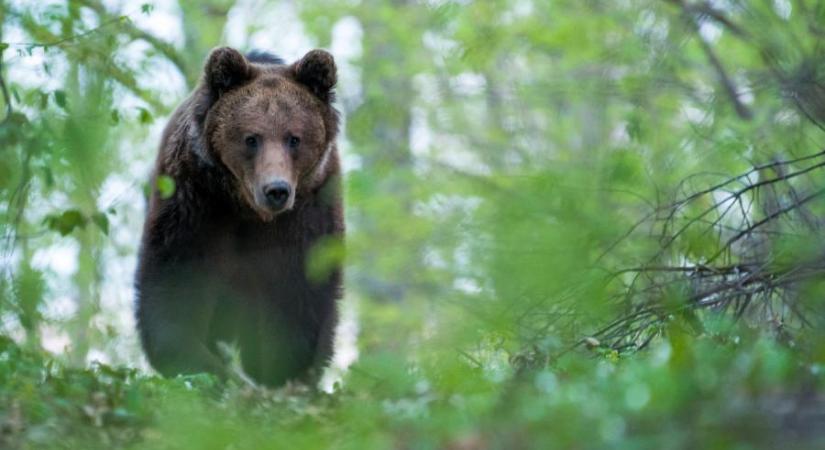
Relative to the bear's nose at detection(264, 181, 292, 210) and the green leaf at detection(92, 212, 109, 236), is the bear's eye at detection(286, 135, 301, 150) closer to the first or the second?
the bear's nose at detection(264, 181, 292, 210)

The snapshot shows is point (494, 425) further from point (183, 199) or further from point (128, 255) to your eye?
point (128, 255)

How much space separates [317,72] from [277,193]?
134 centimetres

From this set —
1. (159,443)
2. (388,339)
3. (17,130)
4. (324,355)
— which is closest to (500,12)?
(388,339)

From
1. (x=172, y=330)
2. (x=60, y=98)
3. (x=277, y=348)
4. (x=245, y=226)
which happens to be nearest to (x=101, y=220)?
(x=60, y=98)

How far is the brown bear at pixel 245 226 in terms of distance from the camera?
7.71 m

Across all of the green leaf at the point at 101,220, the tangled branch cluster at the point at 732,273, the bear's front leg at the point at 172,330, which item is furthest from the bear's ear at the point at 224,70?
the tangled branch cluster at the point at 732,273

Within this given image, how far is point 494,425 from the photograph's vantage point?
3.40 m

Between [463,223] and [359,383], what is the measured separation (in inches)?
47.9

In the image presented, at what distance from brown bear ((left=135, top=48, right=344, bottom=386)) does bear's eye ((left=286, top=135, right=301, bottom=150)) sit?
0.03 feet

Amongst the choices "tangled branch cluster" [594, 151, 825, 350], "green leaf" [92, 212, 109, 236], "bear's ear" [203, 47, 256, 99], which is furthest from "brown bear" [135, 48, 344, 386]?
"tangled branch cluster" [594, 151, 825, 350]

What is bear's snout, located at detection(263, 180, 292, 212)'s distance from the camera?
7332 mm

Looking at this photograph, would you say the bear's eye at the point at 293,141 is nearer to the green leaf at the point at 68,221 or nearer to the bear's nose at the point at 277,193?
the bear's nose at the point at 277,193

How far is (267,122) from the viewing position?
311 inches

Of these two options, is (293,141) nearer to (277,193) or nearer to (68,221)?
(277,193)
